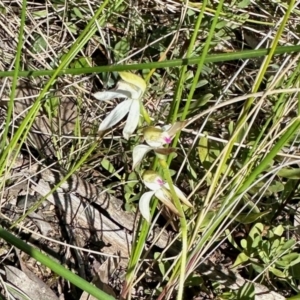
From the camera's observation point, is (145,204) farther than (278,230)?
No

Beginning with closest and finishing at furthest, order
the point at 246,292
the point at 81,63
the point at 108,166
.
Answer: the point at 246,292 → the point at 108,166 → the point at 81,63

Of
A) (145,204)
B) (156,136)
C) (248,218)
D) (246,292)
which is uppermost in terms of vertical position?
(156,136)

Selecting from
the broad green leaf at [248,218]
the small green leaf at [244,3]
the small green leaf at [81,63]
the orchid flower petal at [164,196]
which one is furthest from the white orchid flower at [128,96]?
the small green leaf at [244,3]

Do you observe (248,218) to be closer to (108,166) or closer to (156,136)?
(108,166)

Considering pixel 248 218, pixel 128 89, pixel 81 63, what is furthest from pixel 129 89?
pixel 81 63

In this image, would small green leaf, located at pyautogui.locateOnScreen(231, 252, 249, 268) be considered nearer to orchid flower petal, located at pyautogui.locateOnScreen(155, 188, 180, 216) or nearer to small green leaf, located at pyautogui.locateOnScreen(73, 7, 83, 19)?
orchid flower petal, located at pyautogui.locateOnScreen(155, 188, 180, 216)

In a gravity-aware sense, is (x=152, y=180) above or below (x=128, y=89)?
below

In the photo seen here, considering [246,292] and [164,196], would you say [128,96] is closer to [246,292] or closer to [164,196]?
[164,196]

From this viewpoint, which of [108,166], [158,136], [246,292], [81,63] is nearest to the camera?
[158,136]

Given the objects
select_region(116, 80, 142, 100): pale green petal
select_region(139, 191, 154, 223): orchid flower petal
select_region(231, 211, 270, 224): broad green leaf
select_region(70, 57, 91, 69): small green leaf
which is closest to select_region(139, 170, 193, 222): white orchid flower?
select_region(139, 191, 154, 223): orchid flower petal
